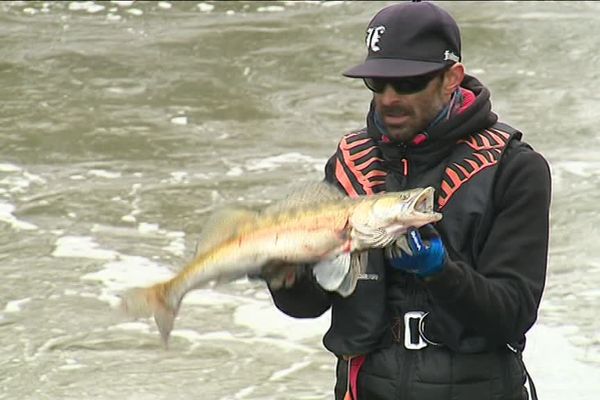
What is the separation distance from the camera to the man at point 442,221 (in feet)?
11.7

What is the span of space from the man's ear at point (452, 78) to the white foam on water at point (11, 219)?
4.70 meters

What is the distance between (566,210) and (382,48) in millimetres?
4710

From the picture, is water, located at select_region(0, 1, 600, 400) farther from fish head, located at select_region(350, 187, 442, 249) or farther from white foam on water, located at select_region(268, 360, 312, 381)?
fish head, located at select_region(350, 187, 442, 249)

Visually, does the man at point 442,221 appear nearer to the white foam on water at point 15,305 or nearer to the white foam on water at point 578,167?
the white foam on water at point 15,305

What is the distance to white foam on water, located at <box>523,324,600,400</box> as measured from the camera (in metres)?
5.82

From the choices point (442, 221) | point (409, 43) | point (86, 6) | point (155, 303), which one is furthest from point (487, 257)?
point (86, 6)

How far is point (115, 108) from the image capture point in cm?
1062

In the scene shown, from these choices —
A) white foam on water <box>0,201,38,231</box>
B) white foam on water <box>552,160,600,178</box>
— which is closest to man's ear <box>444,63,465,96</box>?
white foam on water <box>0,201,38,231</box>

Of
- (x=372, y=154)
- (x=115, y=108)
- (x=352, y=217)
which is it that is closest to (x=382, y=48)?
(x=372, y=154)

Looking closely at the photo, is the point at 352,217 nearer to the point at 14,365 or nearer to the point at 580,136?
the point at 14,365

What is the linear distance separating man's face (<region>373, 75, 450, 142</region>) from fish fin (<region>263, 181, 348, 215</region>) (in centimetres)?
22

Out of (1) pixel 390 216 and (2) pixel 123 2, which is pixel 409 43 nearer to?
(1) pixel 390 216

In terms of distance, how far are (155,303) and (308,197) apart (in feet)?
1.63

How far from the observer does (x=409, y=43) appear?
3639 millimetres
